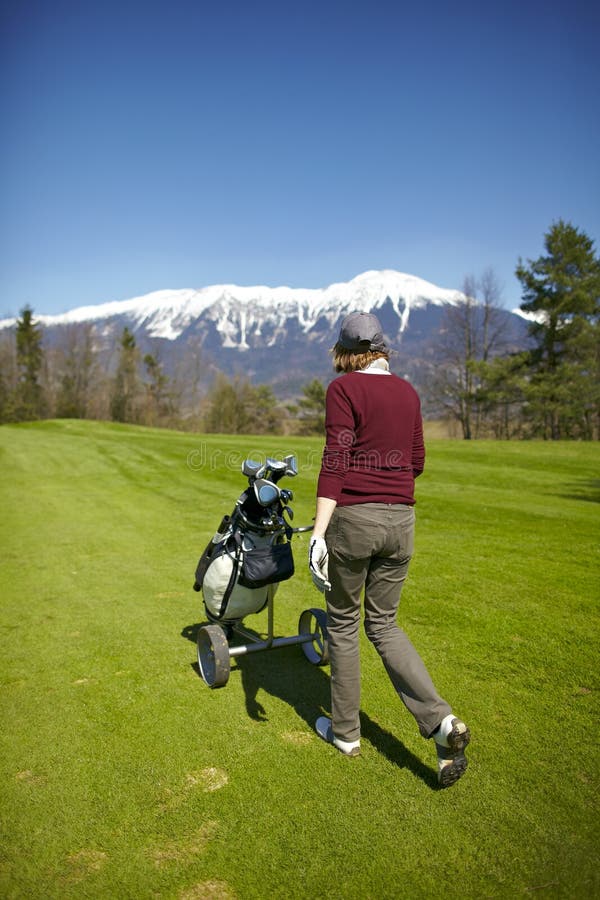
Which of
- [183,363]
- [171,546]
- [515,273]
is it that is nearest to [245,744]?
[171,546]

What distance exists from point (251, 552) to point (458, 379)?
48.4m

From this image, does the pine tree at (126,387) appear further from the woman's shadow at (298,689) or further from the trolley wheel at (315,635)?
the trolley wheel at (315,635)

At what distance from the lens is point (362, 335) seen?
3207mm

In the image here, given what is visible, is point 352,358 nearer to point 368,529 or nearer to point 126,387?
point 368,529

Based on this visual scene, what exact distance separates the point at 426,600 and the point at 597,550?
3116 mm

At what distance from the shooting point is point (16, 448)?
2303 centimetres

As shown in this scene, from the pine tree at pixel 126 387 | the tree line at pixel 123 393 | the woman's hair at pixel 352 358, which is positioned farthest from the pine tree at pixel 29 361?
the woman's hair at pixel 352 358

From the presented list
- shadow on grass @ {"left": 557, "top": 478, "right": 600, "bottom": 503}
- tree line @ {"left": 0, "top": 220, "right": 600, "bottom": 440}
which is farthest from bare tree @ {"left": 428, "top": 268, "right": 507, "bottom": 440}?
shadow on grass @ {"left": 557, "top": 478, "right": 600, "bottom": 503}

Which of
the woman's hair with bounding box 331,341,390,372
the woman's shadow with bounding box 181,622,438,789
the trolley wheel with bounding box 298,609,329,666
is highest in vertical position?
the woman's hair with bounding box 331,341,390,372

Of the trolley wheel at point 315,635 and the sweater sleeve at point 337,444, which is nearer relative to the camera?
the sweater sleeve at point 337,444

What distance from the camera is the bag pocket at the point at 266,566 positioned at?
4.07 metres

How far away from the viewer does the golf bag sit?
407 centimetres

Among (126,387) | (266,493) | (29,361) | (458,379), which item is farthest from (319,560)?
(29,361)

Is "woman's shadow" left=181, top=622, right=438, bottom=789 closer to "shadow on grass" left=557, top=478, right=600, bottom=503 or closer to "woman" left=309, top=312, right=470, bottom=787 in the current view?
"woman" left=309, top=312, right=470, bottom=787
